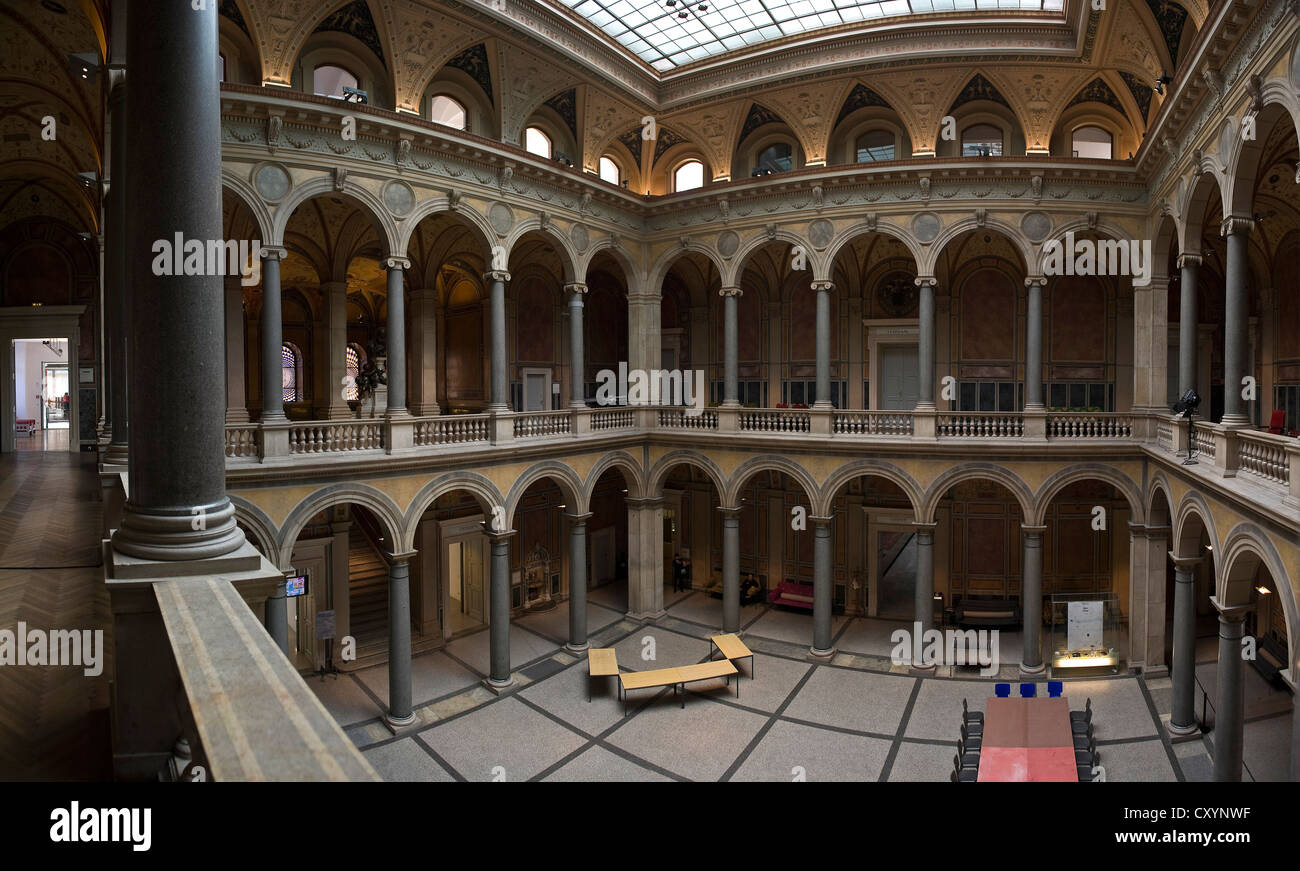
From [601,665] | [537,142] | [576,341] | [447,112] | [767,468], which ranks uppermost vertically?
[537,142]

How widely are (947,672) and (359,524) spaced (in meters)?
17.4

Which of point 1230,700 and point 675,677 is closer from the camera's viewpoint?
point 1230,700

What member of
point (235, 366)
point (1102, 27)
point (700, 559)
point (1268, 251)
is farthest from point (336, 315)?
point (1268, 251)

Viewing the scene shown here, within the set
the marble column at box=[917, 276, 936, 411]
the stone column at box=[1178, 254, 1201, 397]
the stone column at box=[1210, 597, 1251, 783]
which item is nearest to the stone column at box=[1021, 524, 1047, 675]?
the marble column at box=[917, 276, 936, 411]

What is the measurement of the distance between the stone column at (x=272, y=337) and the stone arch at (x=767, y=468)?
446 inches

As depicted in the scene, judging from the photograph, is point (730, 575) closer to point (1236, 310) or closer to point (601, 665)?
point (601, 665)

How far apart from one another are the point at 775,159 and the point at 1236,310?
503 inches

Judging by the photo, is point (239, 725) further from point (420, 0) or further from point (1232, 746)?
point (420, 0)

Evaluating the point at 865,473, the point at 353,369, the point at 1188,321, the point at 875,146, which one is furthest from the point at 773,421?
the point at 353,369

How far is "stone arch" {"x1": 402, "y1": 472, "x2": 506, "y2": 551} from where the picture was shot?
50.1 ft

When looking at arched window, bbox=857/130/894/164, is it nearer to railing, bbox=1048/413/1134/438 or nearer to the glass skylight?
the glass skylight

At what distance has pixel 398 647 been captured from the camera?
15008mm

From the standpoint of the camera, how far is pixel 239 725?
8.80ft
